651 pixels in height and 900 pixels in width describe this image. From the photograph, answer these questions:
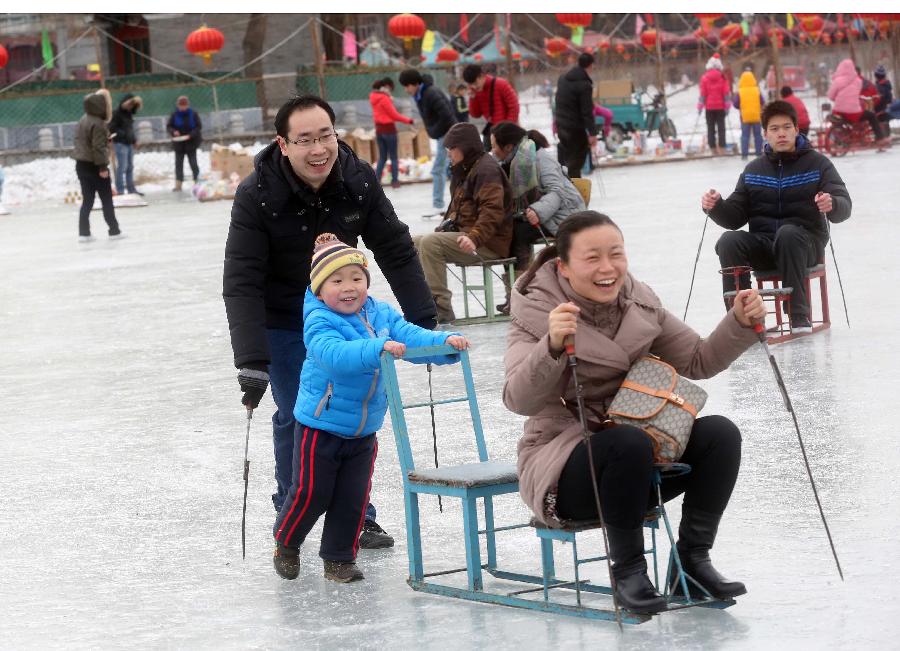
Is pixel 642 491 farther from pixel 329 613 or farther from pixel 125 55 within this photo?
pixel 125 55

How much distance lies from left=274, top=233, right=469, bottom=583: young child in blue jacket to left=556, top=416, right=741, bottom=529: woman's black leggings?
628 millimetres

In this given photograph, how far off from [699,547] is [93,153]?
14409 millimetres

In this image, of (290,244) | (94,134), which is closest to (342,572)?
(290,244)

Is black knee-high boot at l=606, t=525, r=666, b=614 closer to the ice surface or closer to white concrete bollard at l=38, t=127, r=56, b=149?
the ice surface

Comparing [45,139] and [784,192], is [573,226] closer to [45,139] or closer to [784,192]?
[784,192]

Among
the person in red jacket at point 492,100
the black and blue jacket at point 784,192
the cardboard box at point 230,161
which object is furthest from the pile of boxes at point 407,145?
the black and blue jacket at point 784,192

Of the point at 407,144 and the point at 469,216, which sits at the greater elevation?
the point at 407,144

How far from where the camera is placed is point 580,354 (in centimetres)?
374

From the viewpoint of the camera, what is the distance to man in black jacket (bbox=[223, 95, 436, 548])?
449 cm

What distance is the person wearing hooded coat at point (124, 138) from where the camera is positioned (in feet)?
76.9

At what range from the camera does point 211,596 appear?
14.3 ft

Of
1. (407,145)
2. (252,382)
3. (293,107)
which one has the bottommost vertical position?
(252,382)

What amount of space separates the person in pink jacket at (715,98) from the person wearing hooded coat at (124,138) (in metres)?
8.98

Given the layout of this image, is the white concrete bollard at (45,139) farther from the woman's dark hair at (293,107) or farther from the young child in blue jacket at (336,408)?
the young child in blue jacket at (336,408)
